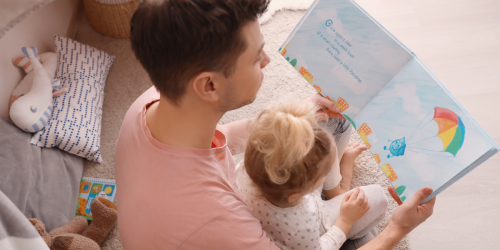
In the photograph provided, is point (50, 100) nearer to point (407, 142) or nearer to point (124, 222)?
point (124, 222)

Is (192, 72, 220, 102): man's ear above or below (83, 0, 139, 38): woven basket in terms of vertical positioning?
above

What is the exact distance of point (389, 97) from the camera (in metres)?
0.94

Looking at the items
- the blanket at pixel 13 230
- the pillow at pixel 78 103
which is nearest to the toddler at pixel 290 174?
the blanket at pixel 13 230

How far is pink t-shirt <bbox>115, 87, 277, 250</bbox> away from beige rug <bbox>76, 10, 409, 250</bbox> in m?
0.68

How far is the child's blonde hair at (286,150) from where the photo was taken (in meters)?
0.72

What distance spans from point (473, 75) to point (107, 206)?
1.69m

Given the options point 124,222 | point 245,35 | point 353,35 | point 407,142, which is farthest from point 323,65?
point 124,222

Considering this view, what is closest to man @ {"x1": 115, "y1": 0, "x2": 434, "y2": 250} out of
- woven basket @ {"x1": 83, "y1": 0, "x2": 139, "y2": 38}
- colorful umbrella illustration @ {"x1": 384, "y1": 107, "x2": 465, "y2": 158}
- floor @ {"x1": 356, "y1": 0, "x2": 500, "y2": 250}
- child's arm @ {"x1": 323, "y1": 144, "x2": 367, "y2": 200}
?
colorful umbrella illustration @ {"x1": 384, "y1": 107, "x2": 465, "y2": 158}

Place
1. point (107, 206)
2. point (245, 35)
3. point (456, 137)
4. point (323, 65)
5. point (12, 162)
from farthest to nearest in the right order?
point (107, 206) < point (12, 162) < point (323, 65) < point (456, 137) < point (245, 35)

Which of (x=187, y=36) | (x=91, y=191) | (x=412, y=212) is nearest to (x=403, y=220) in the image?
(x=412, y=212)

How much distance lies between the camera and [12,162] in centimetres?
116

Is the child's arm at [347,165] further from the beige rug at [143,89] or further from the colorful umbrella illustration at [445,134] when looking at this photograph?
the colorful umbrella illustration at [445,134]

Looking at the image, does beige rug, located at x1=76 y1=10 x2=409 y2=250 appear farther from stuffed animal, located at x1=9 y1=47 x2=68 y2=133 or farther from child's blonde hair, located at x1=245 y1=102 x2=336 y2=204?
child's blonde hair, located at x1=245 y1=102 x2=336 y2=204

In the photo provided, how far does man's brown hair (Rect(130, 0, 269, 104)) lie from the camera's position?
23.7 inches
